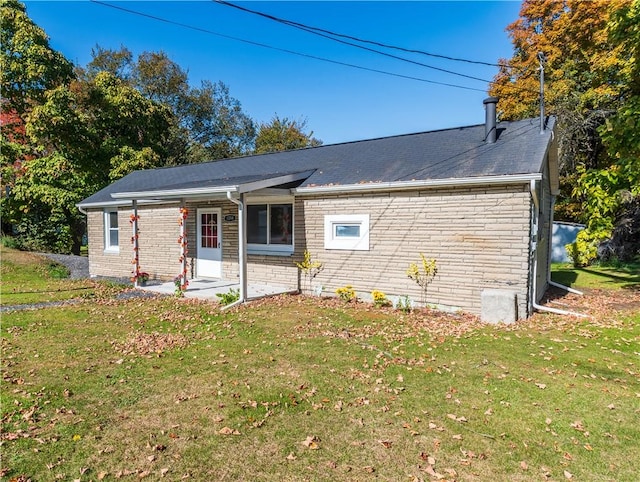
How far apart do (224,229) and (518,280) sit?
8.16 meters

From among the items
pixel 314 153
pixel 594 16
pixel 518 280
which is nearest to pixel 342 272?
pixel 518 280

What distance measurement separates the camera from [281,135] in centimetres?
3475

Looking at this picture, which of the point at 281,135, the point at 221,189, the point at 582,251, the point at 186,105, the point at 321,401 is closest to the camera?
the point at 321,401

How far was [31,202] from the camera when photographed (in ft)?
63.1

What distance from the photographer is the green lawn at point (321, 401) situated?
311 cm

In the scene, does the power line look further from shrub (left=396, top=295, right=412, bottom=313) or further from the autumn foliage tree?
shrub (left=396, top=295, right=412, bottom=313)

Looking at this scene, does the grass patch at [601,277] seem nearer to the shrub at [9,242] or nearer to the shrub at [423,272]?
the shrub at [423,272]

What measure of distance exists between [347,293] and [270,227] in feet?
10.3

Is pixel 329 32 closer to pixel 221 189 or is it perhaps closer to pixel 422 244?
pixel 221 189

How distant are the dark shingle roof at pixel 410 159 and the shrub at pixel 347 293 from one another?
2634 mm

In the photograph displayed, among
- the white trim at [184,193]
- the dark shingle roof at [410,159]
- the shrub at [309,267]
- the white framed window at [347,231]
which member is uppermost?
the dark shingle roof at [410,159]

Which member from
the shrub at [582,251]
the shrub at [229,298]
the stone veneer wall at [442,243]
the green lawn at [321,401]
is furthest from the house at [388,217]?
the shrub at [582,251]

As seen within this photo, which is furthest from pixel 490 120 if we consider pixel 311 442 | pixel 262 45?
pixel 311 442

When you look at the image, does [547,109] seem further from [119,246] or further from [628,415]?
[119,246]
